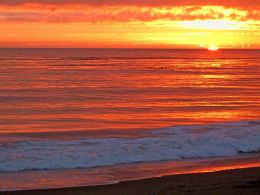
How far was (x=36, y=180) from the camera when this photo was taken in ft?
44.9

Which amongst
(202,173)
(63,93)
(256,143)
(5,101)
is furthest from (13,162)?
(63,93)

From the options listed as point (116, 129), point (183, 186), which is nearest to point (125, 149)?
point (116, 129)

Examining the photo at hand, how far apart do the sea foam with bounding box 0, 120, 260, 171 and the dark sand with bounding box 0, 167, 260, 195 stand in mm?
3006

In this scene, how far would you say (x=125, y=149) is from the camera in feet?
57.3

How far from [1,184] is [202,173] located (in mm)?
4991

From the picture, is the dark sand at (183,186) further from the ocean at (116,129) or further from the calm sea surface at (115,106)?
the calm sea surface at (115,106)

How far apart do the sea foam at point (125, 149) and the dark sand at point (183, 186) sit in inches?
118

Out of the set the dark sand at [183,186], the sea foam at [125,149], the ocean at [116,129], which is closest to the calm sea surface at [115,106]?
→ the ocean at [116,129]

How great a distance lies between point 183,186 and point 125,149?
207 inches

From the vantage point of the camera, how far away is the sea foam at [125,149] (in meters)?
15.8

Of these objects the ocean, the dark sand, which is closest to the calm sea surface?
the ocean

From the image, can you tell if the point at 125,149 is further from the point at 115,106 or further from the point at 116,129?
the point at 115,106

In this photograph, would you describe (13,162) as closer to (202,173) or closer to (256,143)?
(202,173)

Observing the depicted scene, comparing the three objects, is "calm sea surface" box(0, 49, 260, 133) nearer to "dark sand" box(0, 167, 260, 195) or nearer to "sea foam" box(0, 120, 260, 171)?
"sea foam" box(0, 120, 260, 171)
